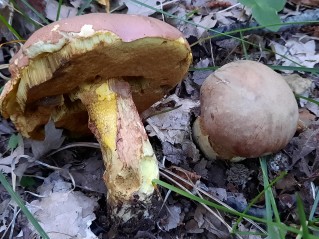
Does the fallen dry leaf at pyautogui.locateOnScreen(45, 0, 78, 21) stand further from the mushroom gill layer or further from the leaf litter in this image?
the mushroom gill layer

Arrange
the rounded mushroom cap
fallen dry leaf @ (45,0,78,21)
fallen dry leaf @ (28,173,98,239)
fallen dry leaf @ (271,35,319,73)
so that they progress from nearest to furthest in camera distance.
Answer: the rounded mushroom cap, fallen dry leaf @ (28,173,98,239), fallen dry leaf @ (45,0,78,21), fallen dry leaf @ (271,35,319,73)

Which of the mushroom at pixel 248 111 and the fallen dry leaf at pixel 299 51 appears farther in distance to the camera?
the fallen dry leaf at pixel 299 51

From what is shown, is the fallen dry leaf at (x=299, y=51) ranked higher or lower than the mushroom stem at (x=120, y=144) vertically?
lower

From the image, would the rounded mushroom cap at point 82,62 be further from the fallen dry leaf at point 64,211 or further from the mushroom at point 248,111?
the fallen dry leaf at point 64,211

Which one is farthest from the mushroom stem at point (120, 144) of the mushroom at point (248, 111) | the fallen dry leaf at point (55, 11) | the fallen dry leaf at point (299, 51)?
the fallen dry leaf at point (299, 51)

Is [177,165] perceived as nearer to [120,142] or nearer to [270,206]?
[120,142]

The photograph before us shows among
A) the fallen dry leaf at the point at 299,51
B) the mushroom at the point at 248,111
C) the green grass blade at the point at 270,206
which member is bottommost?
the fallen dry leaf at the point at 299,51

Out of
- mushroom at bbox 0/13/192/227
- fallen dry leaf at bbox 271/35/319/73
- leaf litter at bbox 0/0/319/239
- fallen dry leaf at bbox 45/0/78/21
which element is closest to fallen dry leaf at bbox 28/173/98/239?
leaf litter at bbox 0/0/319/239

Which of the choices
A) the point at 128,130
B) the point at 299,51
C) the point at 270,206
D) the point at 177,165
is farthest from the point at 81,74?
the point at 299,51
